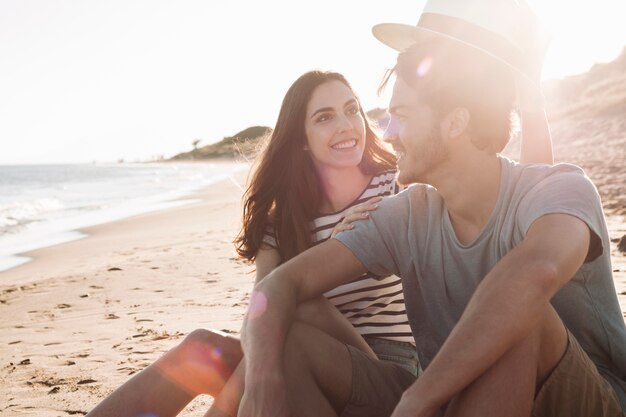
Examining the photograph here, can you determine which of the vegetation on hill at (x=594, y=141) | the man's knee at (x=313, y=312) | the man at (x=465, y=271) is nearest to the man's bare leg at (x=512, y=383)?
the man at (x=465, y=271)

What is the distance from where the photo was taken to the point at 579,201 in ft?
6.73

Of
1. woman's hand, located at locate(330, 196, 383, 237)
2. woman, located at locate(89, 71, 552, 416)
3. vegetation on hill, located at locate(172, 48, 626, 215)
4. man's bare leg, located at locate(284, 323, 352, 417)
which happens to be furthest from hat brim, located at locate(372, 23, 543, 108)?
vegetation on hill, located at locate(172, 48, 626, 215)

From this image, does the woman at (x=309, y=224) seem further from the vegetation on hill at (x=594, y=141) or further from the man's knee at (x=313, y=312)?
the vegetation on hill at (x=594, y=141)

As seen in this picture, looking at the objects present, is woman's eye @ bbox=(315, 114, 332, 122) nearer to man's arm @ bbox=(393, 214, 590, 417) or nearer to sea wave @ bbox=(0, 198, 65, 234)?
man's arm @ bbox=(393, 214, 590, 417)

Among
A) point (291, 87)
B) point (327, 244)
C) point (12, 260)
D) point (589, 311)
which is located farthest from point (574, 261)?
point (12, 260)

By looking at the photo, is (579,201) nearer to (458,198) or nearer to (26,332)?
(458,198)

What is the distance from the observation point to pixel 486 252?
233 centimetres

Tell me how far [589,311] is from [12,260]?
1003 cm

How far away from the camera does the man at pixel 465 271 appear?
6.12 ft

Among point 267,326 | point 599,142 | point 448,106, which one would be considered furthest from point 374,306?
point 599,142

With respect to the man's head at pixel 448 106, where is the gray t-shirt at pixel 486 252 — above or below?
below

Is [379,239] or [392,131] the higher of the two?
[392,131]

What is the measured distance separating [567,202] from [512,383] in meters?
0.57

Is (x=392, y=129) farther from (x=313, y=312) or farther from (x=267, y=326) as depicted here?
(x=267, y=326)
